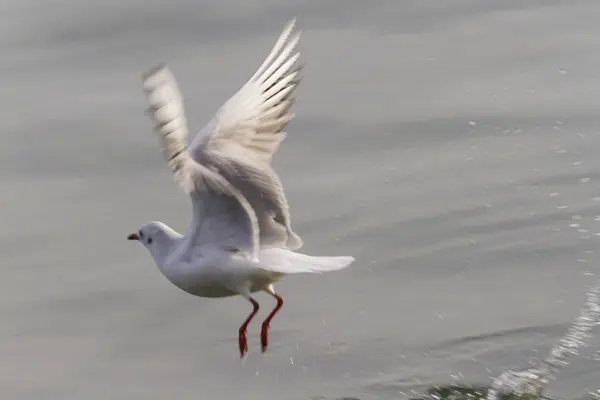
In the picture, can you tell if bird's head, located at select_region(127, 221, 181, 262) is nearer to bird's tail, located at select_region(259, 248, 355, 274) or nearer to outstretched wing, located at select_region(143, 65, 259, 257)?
outstretched wing, located at select_region(143, 65, 259, 257)

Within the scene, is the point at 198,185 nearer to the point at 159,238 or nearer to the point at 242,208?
the point at 242,208

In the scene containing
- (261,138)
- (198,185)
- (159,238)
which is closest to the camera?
(198,185)

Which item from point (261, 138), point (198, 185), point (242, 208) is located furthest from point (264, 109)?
point (198, 185)

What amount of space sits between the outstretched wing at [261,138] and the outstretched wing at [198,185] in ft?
0.34

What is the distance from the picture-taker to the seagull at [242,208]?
810cm

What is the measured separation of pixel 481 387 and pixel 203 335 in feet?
6.92

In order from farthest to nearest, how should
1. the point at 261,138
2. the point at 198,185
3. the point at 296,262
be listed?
1. the point at 261,138
2. the point at 296,262
3. the point at 198,185

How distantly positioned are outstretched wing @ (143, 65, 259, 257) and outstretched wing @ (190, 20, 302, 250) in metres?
0.10

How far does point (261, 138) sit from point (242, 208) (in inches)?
19.4

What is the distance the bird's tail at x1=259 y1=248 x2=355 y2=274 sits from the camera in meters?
7.97

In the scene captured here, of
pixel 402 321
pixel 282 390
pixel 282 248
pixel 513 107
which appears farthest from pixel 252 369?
pixel 513 107

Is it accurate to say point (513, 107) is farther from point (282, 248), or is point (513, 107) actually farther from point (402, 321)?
point (282, 248)

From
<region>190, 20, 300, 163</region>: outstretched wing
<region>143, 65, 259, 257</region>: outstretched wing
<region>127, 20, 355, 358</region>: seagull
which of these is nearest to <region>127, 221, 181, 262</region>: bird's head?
<region>127, 20, 355, 358</region>: seagull

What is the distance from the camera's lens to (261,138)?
28.2 ft
